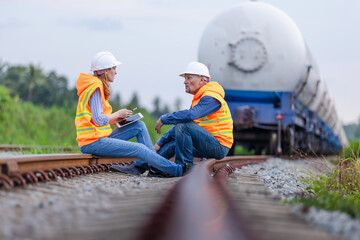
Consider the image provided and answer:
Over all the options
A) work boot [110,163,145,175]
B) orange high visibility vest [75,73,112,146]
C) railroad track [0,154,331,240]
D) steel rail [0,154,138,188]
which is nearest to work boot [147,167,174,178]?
work boot [110,163,145,175]

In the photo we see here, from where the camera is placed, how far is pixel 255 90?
10.3m

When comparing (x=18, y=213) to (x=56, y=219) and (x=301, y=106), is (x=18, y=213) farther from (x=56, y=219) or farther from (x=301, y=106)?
(x=301, y=106)

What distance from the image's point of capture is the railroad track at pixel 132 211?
1.98 m

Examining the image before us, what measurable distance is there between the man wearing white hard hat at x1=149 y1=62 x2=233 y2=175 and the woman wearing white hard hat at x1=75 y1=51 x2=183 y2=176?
0.19 meters

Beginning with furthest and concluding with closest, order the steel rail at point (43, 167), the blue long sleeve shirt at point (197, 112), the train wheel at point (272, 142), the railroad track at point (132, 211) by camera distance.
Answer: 1. the train wheel at point (272, 142)
2. the blue long sleeve shirt at point (197, 112)
3. the steel rail at point (43, 167)
4. the railroad track at point (132, 211)

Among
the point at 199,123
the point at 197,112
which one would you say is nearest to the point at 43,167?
the point at 197,112

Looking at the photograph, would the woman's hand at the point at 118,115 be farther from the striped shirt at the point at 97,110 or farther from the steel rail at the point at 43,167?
the steel rail at the point at 43,167

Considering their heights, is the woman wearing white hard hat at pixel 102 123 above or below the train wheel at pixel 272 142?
above

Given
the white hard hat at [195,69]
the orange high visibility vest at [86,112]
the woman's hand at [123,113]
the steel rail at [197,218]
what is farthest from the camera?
the white hard hat at [195,69]

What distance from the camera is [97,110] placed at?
469 cm

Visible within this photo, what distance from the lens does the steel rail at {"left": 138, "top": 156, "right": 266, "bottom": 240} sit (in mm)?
1847

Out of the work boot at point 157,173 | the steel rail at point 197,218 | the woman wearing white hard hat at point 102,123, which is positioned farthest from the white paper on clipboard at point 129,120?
the steel rail at point 197,218

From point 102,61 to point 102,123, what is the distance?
2.25ft

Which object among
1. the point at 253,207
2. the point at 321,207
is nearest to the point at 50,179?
the point at 253,207
